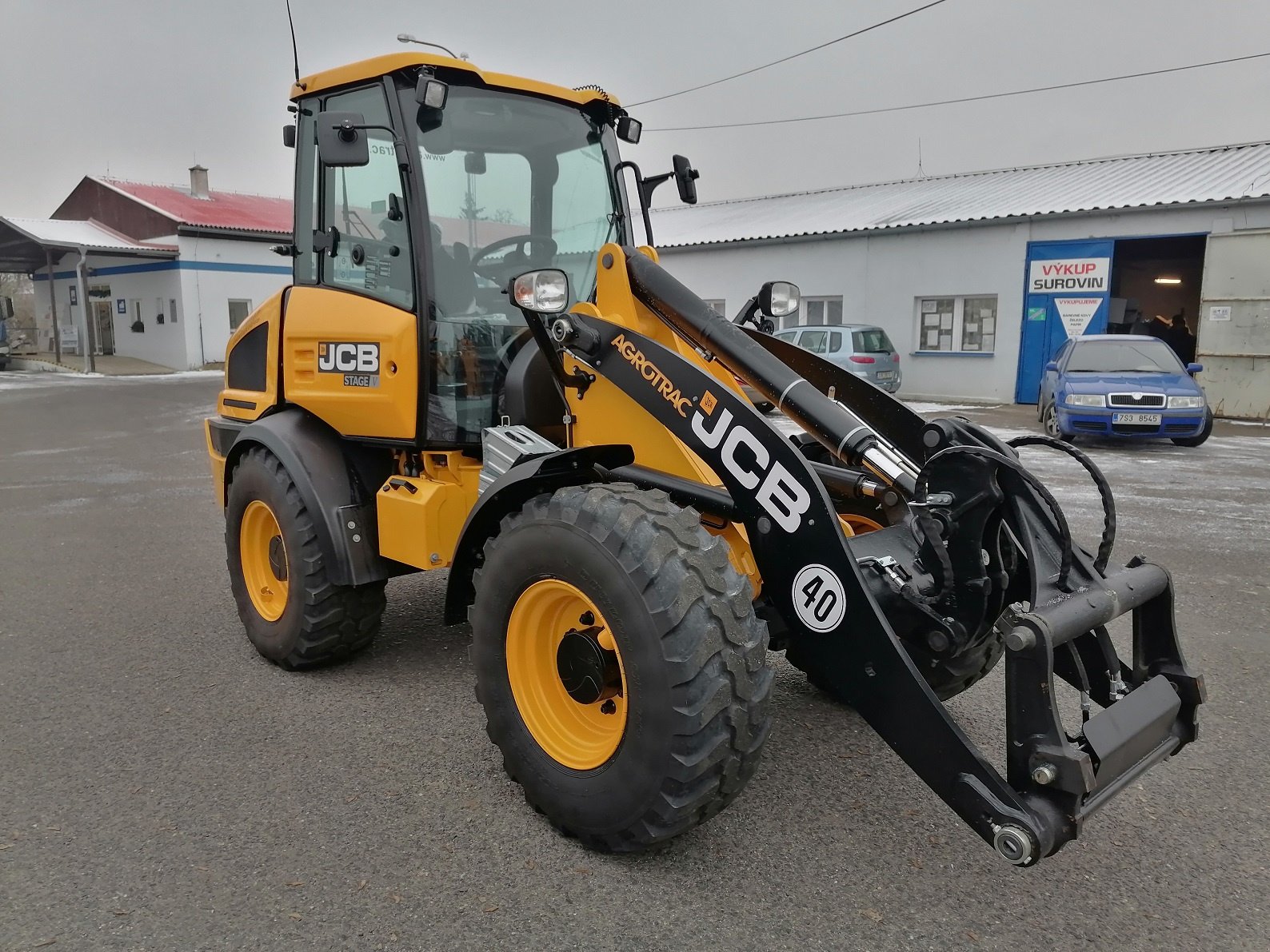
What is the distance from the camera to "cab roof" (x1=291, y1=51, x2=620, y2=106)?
3.72 m

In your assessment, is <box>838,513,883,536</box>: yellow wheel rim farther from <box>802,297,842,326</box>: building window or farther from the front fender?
<box>802,297,842,326</box>: building window

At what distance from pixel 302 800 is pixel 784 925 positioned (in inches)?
66.2

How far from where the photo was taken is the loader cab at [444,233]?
378cm

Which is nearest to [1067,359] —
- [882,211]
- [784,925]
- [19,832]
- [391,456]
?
[882,211]

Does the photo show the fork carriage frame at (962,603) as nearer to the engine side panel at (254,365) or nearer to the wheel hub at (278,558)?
the wheel hub at (278,558)

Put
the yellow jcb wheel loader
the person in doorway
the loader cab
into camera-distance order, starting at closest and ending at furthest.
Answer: the yellow jcb wheel loader
the loader cab
the person in doorway

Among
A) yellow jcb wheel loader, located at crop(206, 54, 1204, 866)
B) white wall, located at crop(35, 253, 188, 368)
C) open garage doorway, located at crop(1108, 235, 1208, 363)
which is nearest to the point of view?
yellow jcb wheel loader, located at crop(206, 54, 1204, 866)

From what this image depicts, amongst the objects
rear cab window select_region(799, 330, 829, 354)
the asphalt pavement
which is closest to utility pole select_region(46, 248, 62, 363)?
rear cab window select_region(799, 330, 829, 354)

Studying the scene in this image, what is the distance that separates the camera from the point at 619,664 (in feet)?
9.36

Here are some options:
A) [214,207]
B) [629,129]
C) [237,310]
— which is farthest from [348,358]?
[214,207]

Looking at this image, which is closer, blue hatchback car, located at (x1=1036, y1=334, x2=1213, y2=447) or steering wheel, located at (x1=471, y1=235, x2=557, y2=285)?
steering wheel, located at (x1=471, y1=235, x2=557, y2=285)

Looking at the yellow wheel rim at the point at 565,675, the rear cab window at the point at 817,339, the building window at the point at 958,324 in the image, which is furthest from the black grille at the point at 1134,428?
the yellow wheel rim at the point at 565,675

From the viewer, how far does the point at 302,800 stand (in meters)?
3.21

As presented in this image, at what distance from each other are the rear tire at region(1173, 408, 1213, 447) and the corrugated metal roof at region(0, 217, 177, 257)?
2797 cm
